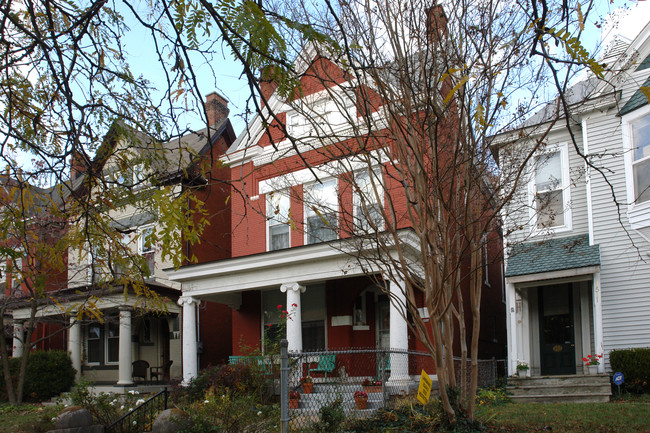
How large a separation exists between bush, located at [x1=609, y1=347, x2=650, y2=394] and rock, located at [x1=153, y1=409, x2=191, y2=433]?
364 inches

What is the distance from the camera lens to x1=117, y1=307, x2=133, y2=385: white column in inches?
756

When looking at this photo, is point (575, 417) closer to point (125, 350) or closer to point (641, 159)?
point (641, 159)

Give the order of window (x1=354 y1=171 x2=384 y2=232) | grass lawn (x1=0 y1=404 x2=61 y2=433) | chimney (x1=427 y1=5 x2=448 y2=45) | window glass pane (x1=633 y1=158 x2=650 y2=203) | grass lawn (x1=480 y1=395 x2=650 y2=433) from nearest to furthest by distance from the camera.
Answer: chimney (x1=427 y1=5 x2=448 y2=45), window (x1=354 y1=171 x2=384 y2=232), grass lawn (x1=480 y1=395 x2=650 y2=433), grass lawn (x1=0 y1=404 x2=61 y2=433), window glass pane (x1=633 y1=158 x2=650 y2=203)

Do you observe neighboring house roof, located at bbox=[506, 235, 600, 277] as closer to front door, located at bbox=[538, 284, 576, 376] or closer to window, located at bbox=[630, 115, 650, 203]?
front door, located at bbox=[538, 284, 576, 376]

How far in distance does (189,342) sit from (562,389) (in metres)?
9.83

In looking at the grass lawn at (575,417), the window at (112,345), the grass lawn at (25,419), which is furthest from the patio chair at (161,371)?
the grass lawn at (575,417)

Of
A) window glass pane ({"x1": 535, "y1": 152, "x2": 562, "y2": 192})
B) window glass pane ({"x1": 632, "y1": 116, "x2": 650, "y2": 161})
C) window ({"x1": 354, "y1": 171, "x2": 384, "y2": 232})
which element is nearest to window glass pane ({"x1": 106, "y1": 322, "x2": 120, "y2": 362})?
window ({"x1": 354, "y1": 171, "x2": 384, "y2": 232})

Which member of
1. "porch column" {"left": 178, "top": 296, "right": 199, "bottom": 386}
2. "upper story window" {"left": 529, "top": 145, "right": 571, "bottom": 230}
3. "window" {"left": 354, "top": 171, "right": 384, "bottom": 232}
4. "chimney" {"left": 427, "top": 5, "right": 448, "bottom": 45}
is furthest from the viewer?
"porch column" {"left": 178, "top": 296, "right": 199, "bottom": 386}

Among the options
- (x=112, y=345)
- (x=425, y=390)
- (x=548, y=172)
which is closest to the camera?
(x=425, y=390)

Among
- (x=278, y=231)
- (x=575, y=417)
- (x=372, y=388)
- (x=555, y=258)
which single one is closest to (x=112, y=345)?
(x=278, y=231)

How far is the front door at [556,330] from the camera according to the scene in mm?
15383

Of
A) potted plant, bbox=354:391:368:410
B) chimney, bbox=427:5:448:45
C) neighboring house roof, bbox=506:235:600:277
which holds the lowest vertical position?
potted plant, bbox=354:391:368:410

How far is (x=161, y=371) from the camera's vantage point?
21.9 m

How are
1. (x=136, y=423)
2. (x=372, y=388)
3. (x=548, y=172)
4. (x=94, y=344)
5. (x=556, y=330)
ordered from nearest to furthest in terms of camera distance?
(x=136, y=423) < (x=372, y=388) < (x=548, y=172) < (x=556, y=330) < (x=94, y=344)
